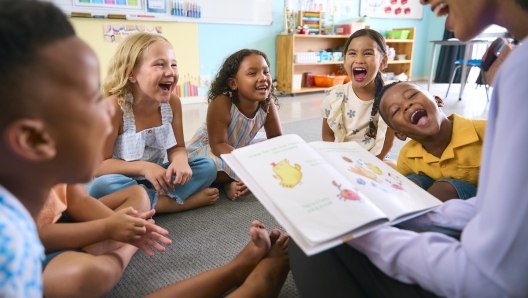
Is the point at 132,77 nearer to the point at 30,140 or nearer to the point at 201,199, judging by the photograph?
the point at 201,199

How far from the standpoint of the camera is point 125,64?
114cm

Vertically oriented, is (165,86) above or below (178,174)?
above

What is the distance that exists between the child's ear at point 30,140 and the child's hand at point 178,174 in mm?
671

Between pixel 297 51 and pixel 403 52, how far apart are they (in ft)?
5.24

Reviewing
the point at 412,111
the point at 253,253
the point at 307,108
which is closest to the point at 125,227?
the point at 253,253

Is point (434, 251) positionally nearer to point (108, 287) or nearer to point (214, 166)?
point (108, 287)

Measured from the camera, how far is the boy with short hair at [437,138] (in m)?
0.90

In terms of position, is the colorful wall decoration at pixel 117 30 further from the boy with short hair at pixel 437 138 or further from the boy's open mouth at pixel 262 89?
the boy with short hair at pixel 437 138

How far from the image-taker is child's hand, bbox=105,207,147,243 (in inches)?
26.8

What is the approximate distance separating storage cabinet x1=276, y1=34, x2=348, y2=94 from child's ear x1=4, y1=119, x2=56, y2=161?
135 inches

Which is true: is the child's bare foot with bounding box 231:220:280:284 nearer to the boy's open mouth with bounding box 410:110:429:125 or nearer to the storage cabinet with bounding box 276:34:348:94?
the boy's open mouth with bounding box 410:110:429:125

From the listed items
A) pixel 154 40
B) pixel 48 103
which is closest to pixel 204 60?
pixel 154 40

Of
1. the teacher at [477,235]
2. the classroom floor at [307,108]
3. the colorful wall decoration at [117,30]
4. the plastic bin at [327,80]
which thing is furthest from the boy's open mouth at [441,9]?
the plastic bin at [327,80]

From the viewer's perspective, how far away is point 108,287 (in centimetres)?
68
